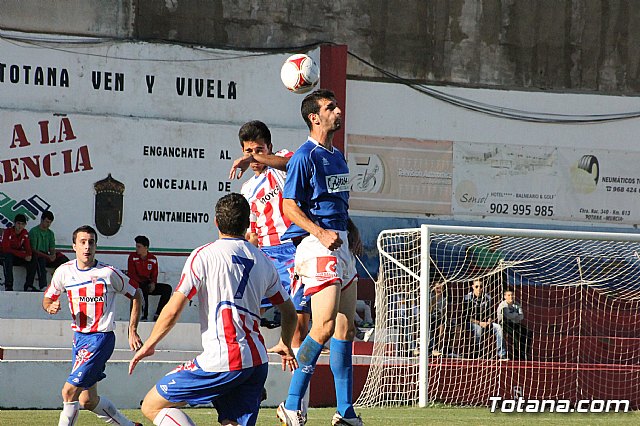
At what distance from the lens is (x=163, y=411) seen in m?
5.37

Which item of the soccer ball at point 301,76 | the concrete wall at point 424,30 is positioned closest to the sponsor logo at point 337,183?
the soccer ball at point 301,76

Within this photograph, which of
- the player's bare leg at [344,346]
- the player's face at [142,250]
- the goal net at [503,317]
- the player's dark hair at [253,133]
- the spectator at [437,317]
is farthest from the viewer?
the player's face at [142,250]

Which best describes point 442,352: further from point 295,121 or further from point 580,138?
point 580,138

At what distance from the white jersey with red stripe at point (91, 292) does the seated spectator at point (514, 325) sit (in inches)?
288

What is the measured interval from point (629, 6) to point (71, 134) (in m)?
11.5

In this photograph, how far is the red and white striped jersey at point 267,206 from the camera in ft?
26.7

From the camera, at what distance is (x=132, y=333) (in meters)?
7.91

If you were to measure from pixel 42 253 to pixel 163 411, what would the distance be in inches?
489

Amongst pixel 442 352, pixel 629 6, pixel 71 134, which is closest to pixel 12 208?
pixel 71 134

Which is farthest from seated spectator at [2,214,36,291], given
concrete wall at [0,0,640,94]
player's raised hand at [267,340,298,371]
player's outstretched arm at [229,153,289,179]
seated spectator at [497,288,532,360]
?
player's raised hand at [267,340,298,371]

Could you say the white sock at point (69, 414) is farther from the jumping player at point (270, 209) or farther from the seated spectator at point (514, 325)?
the seated spectator at point (514, 325)

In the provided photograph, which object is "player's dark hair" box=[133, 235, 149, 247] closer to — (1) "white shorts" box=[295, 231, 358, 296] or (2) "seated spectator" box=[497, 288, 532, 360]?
(2) "seated spectator" box=[497, 288, 532, 360]

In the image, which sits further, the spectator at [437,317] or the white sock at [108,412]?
the spectator at [437,317]

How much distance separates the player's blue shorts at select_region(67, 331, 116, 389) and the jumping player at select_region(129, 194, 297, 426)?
2876 mm
